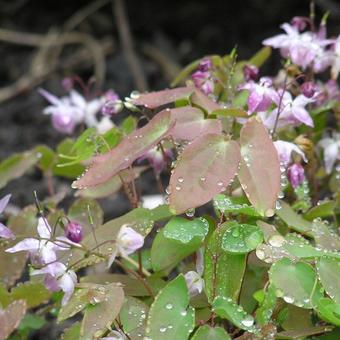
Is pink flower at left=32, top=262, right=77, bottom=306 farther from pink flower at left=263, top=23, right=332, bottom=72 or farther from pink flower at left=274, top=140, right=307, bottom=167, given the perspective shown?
pink flower at left=263, top=23, right=332, bottom=72

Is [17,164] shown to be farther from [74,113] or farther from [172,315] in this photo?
[172,315]

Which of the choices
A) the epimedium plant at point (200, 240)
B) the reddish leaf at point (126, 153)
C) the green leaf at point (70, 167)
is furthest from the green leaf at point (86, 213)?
the reddish leaf at point (126, 153)

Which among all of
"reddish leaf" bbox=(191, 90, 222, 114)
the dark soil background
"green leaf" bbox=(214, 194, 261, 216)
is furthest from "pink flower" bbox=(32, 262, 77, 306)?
the dark soil background

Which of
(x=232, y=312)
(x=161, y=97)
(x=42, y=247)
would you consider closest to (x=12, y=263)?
(x=42, y=247)

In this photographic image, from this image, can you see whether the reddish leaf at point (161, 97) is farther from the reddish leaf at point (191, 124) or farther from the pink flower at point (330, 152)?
the pink flower at point (330, 152)

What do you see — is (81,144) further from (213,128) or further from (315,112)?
(315,112)
